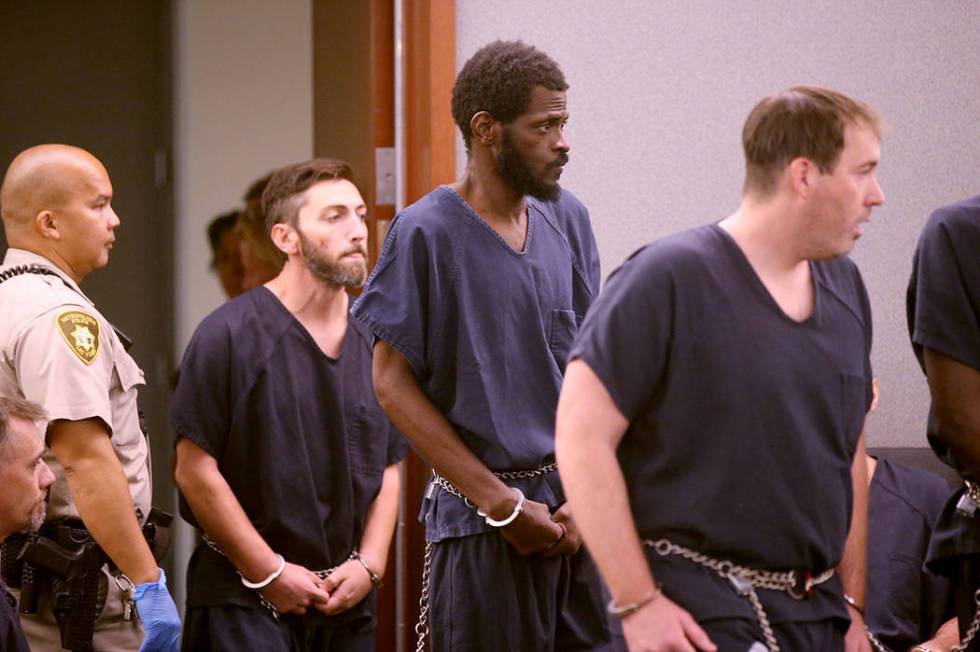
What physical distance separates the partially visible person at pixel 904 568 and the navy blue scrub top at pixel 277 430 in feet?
3.74

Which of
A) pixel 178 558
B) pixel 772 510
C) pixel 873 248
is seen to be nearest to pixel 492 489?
pixel 772 510

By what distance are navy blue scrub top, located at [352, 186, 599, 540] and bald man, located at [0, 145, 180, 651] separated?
1.90 ft

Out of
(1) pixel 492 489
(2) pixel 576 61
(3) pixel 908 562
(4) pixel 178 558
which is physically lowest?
(4) pixel 178 558

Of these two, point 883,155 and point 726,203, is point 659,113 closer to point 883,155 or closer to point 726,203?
point 726,203

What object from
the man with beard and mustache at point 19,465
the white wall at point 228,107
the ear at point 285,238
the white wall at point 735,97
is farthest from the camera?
the white wall at point 228,107

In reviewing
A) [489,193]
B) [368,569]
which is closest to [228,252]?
[368,569]

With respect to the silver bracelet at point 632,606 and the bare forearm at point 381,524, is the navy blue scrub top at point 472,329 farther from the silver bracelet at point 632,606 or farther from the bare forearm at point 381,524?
the silver bracelet at point 632,606

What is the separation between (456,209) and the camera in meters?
2.70

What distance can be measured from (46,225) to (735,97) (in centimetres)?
174

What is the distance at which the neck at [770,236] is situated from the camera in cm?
200

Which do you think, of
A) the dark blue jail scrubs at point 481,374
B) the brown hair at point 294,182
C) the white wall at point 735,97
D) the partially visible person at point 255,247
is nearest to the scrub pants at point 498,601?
the dark blue jail scrubs at point 481,374

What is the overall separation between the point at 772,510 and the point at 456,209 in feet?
3.25

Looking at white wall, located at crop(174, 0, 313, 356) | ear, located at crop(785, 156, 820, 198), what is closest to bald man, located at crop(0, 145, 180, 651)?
ear, located at crop(785, 156, 820, 198)

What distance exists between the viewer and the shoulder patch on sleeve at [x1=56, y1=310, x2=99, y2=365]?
279 cm
